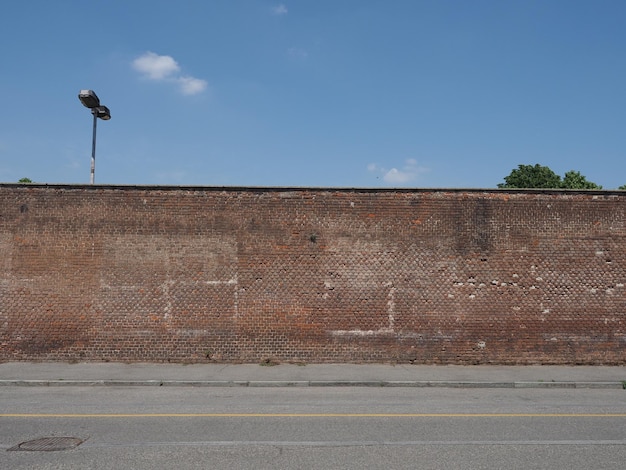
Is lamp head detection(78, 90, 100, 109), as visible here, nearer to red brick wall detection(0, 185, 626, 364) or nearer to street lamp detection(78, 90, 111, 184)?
street lamp detection(78, 90, 111, 184)

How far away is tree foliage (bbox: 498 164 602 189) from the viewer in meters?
36.8

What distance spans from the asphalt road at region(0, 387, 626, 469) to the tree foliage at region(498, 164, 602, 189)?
94.6 feet

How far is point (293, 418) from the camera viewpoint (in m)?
7.99

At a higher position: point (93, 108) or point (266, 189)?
point (93, 108)

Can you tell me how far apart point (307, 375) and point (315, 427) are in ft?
13.7

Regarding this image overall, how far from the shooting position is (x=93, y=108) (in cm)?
1537

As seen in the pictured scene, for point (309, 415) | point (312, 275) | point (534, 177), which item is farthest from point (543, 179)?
point (309, 415)

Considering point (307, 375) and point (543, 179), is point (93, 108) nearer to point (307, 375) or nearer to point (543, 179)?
point (307, 375)

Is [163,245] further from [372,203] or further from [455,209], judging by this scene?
[455,209]

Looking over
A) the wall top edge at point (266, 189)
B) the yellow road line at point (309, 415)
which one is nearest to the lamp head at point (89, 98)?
the wall top edge at point (266, 189)

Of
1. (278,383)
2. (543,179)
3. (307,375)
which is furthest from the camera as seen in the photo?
(543,179)

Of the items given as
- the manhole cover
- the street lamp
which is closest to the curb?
the manhole cover

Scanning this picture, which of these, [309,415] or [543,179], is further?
[543,179]

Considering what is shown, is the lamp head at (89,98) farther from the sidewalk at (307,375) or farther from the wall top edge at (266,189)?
the sidewalk at (307,375)
